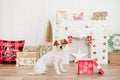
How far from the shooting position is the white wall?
448 cm

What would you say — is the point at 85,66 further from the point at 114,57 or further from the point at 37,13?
the point at 37,13

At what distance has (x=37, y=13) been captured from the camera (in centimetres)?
450

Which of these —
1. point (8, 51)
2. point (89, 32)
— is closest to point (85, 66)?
point (89, 32)

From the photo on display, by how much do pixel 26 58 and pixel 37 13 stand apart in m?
1.10

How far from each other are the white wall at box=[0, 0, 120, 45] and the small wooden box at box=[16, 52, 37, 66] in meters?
0.77

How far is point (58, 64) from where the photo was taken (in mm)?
3170

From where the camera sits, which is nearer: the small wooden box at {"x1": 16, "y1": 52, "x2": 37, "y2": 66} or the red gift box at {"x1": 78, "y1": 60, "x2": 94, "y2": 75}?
the red gift box at {"x1": 78, "y1": 60, "x2": 94, "y2": 75}

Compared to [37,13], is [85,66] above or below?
below

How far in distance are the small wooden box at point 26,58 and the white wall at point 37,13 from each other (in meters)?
0.77

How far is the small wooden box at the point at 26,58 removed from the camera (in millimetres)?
3811

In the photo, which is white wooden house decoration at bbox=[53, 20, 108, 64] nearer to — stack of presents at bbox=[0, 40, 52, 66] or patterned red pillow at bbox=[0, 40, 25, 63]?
stack of presents at bbox=[0, 40, 52, 66]

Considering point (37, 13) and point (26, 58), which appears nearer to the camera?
point (26, 58)

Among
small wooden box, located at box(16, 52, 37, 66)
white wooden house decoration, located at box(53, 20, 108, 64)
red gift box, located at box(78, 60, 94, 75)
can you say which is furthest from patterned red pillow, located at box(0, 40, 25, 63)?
red gift box, located at box(78, 60, 94, 75)

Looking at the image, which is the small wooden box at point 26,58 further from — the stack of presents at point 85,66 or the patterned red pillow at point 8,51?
the stack of presents at point 85,66
